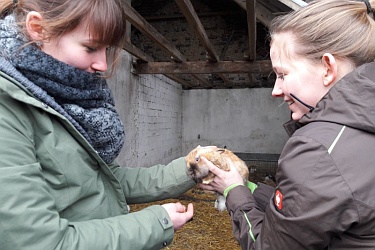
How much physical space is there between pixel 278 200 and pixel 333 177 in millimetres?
178

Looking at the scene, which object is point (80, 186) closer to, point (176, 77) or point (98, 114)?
point (98, 114)

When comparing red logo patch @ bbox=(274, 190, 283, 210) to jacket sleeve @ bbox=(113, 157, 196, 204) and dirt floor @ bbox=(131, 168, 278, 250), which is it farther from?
dirt floor @ bbox=(131, 168, 278, 250)

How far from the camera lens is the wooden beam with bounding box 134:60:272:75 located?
470 centimetres

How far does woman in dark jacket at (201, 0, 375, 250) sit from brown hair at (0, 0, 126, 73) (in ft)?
1.88

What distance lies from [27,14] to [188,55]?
7874 millimetres

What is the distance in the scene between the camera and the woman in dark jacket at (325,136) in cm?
74

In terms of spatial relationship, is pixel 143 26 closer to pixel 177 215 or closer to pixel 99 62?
pixel 99 62

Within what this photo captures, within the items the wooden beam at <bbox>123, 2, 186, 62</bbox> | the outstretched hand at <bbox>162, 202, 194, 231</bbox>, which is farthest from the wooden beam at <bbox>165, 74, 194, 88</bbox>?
the outstretched hand at <bbox>162, 202, 194, 231</bbox>

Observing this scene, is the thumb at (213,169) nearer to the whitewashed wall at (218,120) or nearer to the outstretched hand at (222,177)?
the outstretched hand at (222,177)

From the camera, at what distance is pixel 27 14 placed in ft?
2.91

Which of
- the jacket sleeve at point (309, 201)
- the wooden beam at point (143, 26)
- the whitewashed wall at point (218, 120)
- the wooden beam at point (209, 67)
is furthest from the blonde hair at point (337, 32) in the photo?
the whitewashed wall at point (218, 120)

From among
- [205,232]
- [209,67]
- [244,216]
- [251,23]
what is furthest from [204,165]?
[209,67]

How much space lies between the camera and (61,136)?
90 centimetres

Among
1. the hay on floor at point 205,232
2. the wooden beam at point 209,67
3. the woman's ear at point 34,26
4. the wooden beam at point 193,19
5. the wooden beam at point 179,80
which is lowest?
the hay on floor at point 205,232
